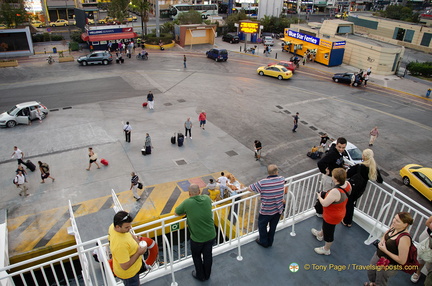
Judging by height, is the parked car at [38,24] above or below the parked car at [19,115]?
above

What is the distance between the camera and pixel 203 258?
5695 millimetres

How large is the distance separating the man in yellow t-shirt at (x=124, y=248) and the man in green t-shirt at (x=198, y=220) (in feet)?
2.90

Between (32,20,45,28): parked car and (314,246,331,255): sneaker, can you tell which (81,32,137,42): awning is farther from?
(314,246,331,255): sneaker

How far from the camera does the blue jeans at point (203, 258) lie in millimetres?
5539

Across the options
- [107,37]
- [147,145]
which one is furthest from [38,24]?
[147,145]

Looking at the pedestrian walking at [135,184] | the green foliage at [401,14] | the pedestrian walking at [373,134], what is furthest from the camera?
the green foliage at [401,14]

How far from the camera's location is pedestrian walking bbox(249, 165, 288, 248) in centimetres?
Answer: 604

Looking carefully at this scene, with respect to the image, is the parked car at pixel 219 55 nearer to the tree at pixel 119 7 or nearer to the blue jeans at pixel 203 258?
the tree at pixel 119 7

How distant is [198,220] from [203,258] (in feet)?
2.78

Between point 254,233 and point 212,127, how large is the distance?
15662 mm

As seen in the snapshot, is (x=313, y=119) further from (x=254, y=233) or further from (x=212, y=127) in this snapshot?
(x=254, y=233)

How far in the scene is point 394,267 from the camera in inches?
211

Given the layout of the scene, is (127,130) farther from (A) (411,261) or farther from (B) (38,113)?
(A) (411,261)

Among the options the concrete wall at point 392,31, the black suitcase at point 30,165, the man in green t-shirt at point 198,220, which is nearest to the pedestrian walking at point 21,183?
the black suitcase at point 30,165
